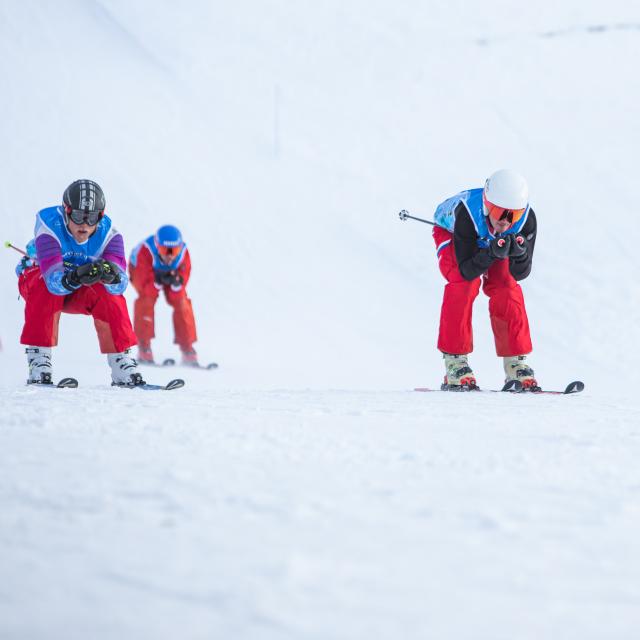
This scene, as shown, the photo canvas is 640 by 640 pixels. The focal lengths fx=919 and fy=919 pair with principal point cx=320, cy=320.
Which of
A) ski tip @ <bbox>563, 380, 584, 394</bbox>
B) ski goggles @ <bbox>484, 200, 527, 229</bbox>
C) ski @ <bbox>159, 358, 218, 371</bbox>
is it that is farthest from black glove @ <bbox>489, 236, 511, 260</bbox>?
ski @ <bbox>159, 358, 218, 371</bbox>

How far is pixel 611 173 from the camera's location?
60.5ft

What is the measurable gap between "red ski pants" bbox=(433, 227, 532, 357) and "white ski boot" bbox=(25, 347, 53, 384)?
2.53 metres

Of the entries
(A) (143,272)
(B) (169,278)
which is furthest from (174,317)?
(A) (143,272)

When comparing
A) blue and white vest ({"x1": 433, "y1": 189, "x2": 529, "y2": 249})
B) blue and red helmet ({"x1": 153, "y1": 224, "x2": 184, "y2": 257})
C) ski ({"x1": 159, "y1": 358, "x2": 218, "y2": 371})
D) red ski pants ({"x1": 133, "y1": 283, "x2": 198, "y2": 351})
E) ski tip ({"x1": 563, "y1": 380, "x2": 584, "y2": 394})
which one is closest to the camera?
blue and white vest ({"x1": 433, "y1": 189, "x2": 529, "y2": 249})

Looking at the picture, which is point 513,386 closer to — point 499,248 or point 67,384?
point 499,248

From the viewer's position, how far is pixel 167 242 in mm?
10062

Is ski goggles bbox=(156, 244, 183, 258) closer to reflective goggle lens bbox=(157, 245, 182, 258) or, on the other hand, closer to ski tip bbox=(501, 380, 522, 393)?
reflective goggle lens bbox=(157, 245, 182, 258)

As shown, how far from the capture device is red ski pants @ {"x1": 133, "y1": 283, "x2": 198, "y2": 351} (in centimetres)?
1017

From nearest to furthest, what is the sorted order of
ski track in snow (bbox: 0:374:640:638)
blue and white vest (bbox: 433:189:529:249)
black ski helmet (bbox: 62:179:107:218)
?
ski track in snow (bbox: 0:374:640:638)
black ski helmet (bbox: 62:179:107:218)
blue and white vest (bbox: 433:189:529:249)

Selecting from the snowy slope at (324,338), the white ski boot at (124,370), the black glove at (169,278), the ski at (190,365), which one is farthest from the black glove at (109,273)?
the black glove at (169,278)

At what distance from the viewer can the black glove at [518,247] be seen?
19.1 feet

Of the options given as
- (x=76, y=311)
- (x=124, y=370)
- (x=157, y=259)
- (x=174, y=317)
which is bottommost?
(x=124, y=370)

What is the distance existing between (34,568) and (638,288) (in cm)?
1375

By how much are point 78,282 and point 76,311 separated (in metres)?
0.35
